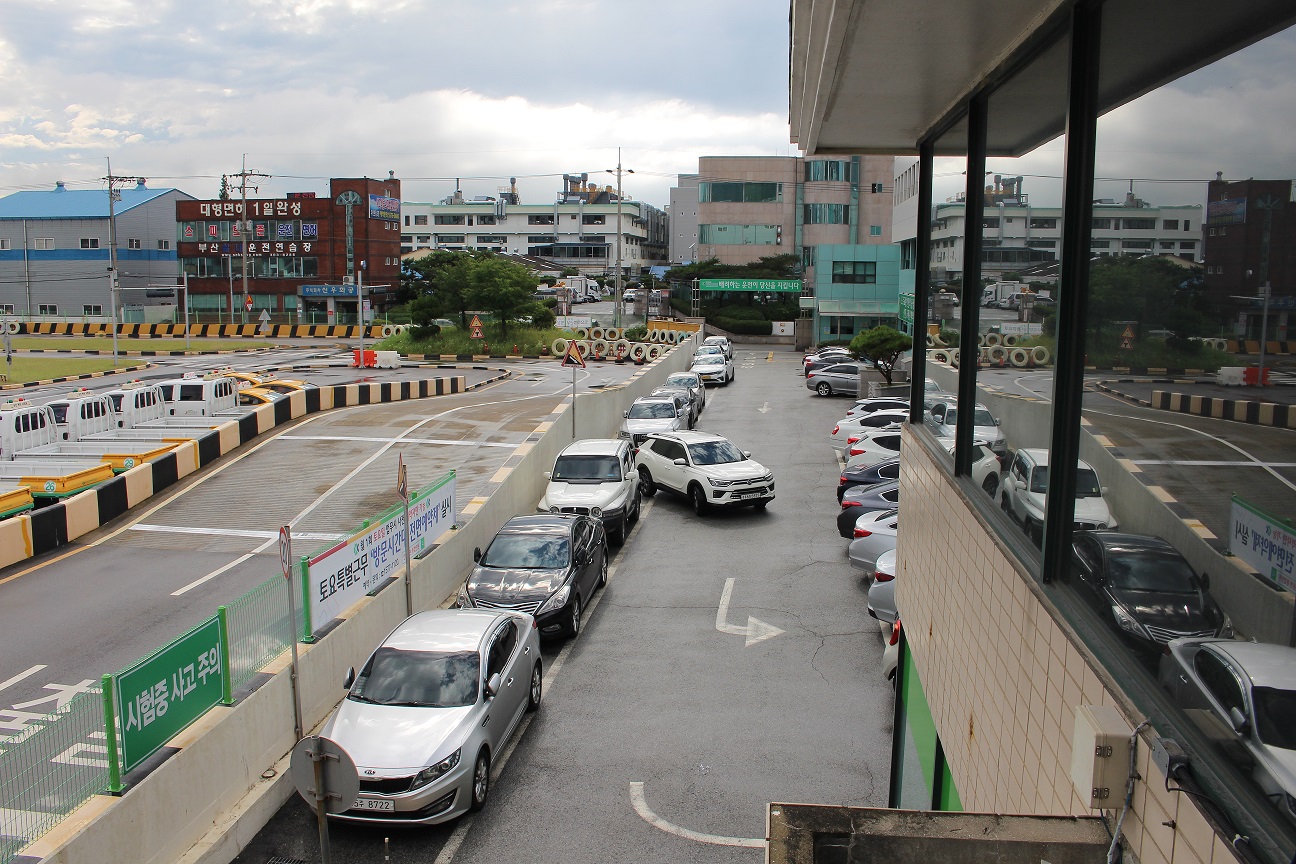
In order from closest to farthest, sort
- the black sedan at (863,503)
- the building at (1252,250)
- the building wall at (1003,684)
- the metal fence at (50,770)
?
the building at (1252,250), the building wall at (1003,684), the metal fence at (50,770), the black sedan at (863,503)

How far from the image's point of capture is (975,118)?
6.21 metres

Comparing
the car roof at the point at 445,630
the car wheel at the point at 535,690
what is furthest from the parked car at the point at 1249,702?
the car wheel at the point at 535,690

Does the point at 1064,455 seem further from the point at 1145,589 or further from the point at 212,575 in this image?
the point at 212,575

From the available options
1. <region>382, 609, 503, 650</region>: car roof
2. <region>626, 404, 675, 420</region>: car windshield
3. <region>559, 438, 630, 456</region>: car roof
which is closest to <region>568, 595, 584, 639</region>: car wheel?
<region>382, 609, 503, 650</region>: car roof

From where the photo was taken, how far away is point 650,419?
31531mm

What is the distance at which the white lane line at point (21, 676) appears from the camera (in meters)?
12.6

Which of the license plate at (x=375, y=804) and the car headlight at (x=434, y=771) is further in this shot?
the car headlight at (x=434, y=771)

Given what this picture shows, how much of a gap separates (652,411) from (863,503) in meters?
12.8

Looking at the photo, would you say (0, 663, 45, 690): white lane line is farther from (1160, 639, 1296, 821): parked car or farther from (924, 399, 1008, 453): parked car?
(1160, 639, 1296, 821): parked car

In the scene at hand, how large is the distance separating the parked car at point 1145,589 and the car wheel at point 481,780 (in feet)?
26.4

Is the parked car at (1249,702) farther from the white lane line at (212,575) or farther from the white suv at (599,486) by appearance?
the white suv at (599,486)

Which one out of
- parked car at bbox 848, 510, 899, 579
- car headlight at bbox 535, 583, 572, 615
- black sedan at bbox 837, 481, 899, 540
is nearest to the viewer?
car headlight at bbox 535, 583, 572, 615

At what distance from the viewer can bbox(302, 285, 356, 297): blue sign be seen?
3305 inches

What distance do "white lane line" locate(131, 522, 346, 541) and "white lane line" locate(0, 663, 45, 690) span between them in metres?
6.66
